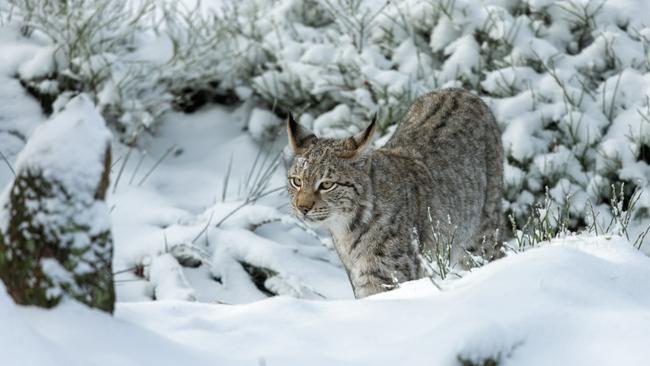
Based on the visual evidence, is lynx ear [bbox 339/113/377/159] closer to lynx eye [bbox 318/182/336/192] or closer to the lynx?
the lynx

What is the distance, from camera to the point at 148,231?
6.79 meters

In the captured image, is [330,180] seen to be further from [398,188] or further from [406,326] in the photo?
[406,326]

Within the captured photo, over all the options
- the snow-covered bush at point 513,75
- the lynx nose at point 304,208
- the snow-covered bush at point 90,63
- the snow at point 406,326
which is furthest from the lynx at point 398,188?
the snow-covered bush at point 90,63

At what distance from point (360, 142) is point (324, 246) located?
1.69 meters

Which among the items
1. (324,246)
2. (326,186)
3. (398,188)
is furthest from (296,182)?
(324,246)

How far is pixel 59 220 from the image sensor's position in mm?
3203

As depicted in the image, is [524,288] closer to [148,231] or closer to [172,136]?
[148,231]

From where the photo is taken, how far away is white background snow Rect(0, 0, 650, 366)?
3.21 meters

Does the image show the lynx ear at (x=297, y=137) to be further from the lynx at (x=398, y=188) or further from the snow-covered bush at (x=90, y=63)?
the snow-covered bush at (x=90, y=63)

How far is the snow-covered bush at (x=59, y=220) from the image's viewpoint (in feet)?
10.5

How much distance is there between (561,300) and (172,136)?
205 inches

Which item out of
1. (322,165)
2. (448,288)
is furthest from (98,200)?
(322,165)

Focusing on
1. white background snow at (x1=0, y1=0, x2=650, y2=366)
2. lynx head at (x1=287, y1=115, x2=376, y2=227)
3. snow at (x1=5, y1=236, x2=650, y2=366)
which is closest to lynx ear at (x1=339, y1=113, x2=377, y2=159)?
lynx head at (x1=287, y1=115, x2=376, y2=227)

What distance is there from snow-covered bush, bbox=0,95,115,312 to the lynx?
7.32 feet
